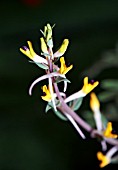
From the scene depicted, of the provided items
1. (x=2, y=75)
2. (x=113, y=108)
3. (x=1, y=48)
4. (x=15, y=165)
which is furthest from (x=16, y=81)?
(x=113, y=108)

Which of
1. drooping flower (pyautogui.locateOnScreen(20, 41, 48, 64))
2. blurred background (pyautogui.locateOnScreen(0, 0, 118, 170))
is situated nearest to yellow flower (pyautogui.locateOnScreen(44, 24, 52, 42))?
drooping flower (pyautogui.locateOnScreen(20, 41, 48, 64))

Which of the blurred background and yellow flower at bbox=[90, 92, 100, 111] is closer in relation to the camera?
yellow flower at bbox=[90, 92, 100, 111]

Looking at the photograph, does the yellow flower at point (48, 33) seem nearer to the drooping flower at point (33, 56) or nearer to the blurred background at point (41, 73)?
the drooping flower at point (33, 56)

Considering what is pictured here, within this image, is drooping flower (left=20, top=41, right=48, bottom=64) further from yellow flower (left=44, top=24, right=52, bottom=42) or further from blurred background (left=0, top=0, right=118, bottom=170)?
blurred background (left=0, top=0, right=118, bottom=170)

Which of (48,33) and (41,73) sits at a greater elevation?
(41,73)

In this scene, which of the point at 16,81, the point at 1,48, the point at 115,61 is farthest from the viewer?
the point at 1,48

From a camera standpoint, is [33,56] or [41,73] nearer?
[33,56]

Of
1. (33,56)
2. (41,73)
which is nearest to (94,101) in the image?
(33,56)

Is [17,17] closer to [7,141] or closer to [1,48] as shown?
[1,48]

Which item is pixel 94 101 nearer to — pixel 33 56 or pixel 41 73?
pixel 33 56
